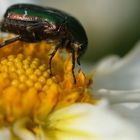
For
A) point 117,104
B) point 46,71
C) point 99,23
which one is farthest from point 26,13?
point 99,23

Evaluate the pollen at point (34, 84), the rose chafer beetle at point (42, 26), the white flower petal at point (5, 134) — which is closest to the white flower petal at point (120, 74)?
the pollen at point (34, 84)

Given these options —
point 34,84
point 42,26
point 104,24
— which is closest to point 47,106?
point 34,84

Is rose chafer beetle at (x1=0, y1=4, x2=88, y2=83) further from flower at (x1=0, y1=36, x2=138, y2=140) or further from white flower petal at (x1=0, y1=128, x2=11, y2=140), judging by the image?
white flower petal at (x1=0, y1=128, x2=11, y2=140)

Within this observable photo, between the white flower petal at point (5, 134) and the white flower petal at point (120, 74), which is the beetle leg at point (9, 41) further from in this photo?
the white flower petal at point (120, 74)

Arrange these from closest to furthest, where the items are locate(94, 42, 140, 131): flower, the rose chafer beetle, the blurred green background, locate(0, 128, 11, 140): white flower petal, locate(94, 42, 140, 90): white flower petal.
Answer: locate(0, 128, 11, 140): white flower petal → the rose chafer beetle → locate(94, 42, 140, 131): flower → locate(94, 42, 140, 90): white flower petal → the blurred green background

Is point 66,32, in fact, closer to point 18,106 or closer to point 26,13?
point 26,13

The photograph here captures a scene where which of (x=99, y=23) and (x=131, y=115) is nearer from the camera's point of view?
(x=131, y=115)

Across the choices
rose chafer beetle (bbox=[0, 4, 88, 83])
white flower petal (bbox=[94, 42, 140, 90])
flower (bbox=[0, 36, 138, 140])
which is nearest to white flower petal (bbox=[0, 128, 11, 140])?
flower (bbox=[0, 36, 138, 140])
